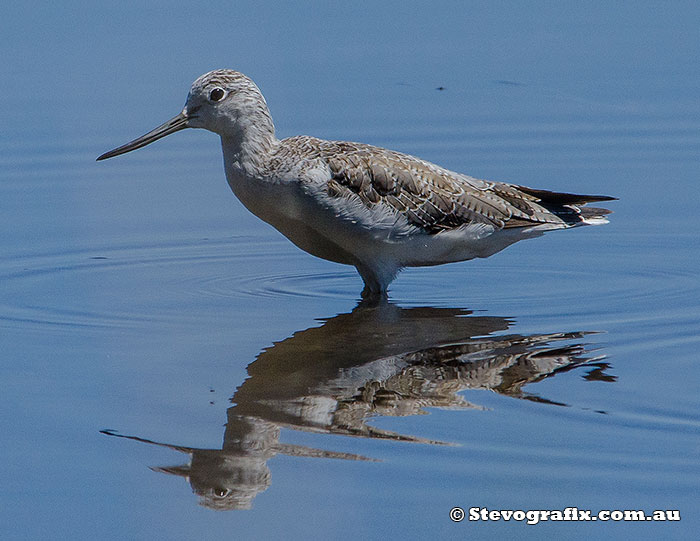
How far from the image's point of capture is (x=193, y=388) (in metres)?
7.06

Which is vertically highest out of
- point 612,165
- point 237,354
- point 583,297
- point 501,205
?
point 612,165

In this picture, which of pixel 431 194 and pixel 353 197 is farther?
pixel 431 194

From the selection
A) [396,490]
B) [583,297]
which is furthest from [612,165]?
[396,490]

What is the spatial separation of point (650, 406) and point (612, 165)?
5.70 meters

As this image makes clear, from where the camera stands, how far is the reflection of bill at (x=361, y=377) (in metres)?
5.98

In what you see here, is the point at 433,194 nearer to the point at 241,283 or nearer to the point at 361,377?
the point at 241,283

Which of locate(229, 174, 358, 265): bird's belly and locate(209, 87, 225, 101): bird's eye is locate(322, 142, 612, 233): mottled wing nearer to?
locate(229, 174, 358, 265): bird's belly

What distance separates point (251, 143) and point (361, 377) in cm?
230

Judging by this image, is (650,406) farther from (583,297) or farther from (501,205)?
(501,205)

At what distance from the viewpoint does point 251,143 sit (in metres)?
8.86

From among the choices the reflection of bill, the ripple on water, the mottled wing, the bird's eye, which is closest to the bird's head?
the bird's eye

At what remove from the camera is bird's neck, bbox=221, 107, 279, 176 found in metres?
8.80

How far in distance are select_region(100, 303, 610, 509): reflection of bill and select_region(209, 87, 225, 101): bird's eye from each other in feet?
5.58

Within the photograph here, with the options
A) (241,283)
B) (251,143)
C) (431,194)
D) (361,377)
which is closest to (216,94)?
(251,143)
